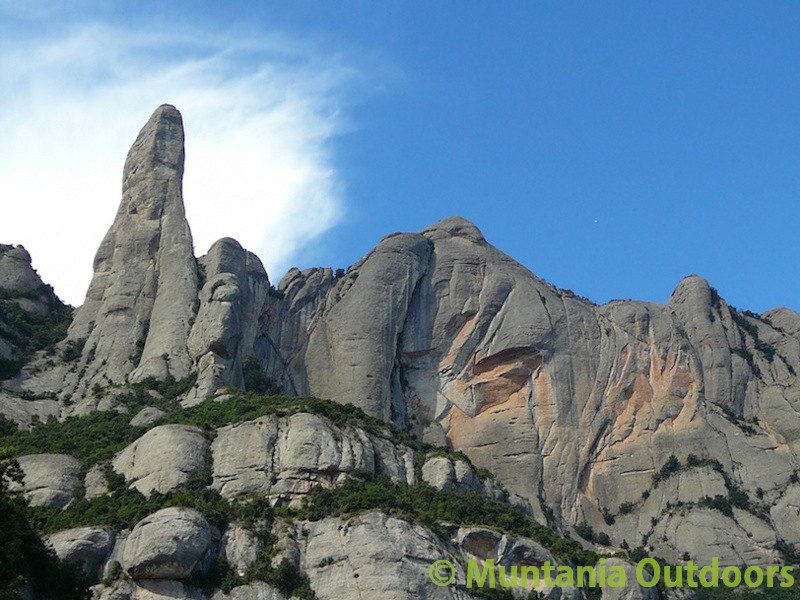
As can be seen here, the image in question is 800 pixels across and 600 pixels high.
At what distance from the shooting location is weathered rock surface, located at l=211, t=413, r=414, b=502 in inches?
2847

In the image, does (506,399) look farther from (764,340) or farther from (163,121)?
(163,121)

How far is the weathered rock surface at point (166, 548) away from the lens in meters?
63.2

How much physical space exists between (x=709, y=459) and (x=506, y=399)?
14.6 m

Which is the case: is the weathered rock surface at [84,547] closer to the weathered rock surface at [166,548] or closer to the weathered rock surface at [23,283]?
the weathered rock surface at [166,548]

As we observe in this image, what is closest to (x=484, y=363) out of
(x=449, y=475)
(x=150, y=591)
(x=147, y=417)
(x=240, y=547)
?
(x=449, y=475)

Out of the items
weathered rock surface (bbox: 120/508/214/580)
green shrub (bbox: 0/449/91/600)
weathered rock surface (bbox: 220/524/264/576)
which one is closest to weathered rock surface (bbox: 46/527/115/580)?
green shrub (bbox: 0/449/91/600)

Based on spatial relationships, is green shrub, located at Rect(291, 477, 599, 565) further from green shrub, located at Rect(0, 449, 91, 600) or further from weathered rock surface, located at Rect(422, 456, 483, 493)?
green shrub, located at Rect(0, 449, 91, 600)

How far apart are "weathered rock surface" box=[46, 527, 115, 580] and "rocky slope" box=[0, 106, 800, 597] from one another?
18.1 metres

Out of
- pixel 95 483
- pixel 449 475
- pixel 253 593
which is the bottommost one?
pixel 253 593

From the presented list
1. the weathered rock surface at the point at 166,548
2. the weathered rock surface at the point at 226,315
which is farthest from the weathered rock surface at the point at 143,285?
the weathered rock surface at the point at 166,548

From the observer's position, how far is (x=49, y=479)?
71.7 metres

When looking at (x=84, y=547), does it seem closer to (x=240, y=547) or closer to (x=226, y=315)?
(x=240, y=547)

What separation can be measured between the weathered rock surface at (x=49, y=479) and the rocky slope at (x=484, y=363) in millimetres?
9472

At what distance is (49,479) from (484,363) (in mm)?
37707
